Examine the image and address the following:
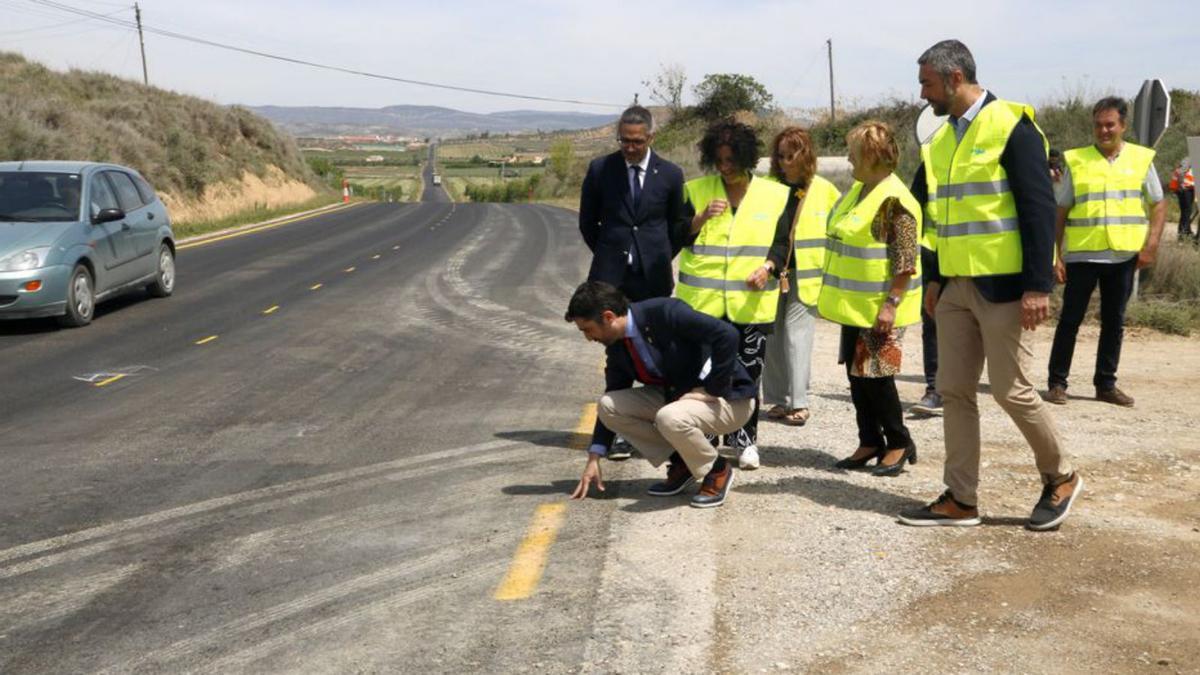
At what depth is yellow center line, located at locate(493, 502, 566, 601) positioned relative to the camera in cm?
478

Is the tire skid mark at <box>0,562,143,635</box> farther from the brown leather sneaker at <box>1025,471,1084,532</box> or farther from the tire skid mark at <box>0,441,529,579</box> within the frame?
the brown leather sneaker at <box>1025,471,1084,532</box>

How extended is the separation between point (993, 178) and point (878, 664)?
89.8 inches

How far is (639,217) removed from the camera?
22.0ft

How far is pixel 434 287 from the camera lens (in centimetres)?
1634

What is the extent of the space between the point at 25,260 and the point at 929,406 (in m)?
8.61

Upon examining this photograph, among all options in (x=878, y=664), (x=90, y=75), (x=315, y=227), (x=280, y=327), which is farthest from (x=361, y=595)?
(x=90, y=75)

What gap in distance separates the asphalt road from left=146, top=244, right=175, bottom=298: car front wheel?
117 centimetres

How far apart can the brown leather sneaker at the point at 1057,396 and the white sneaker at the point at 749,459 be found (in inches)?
114

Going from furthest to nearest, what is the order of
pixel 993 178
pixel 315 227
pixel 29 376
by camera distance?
pixel 315 227 < pixel 29 376 < pixel 993 178

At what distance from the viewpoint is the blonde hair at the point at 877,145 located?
6.16 metres

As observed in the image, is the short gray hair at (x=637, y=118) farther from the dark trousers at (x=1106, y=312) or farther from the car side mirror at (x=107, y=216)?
the car side mirror at (x=107, y=216)

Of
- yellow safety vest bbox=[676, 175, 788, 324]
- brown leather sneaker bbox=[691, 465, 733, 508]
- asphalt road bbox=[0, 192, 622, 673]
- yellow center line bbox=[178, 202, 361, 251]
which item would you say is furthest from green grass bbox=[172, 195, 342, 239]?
brown leather sneaker bbox=[691, 465, 733, 508]

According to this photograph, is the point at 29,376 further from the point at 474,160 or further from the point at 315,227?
the point at 474,160

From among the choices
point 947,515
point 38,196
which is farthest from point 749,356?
point 38,196
